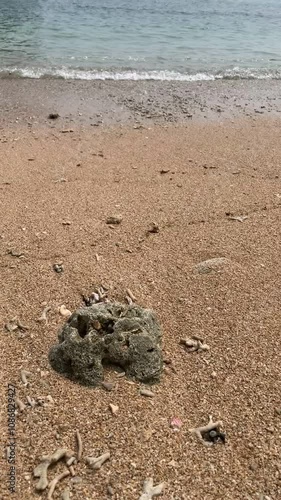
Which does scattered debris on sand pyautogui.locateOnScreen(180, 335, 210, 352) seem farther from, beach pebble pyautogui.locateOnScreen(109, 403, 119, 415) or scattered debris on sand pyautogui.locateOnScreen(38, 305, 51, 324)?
scattered debris on sand pyautogui.locateOnScreen(38, 305, 51, 324)

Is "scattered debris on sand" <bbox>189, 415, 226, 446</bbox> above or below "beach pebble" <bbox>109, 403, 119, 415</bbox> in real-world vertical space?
below

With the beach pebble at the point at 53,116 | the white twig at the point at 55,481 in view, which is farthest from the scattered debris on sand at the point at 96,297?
the beach pebble at the point at 53,116

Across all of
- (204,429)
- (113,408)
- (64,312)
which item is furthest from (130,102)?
(204,429)

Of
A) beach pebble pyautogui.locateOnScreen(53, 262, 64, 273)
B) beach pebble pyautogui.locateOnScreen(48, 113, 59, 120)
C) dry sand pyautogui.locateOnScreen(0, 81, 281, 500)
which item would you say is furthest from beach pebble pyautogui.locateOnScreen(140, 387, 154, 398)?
beach pebble pyautogui.locateOnScreen(48, 113, 59, 120)

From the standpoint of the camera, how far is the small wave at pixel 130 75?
11172mm

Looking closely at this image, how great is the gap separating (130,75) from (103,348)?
9784 mm

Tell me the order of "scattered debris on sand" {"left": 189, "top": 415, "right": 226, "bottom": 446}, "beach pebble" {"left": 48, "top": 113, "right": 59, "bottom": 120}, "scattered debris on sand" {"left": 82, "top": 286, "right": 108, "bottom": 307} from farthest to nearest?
"beach pebble" {"left": 48, "top": 113, "right": 59, "bottom": 120}
"scattered debris on sand" {"left": 82, "top": 286, "right": 108, "bottom": 307}
"scattered debris on sand" {"left": 189, "top": 415, "right": 226, "bottom": 446}

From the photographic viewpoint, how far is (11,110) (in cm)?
895

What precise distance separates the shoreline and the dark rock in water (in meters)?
5.92

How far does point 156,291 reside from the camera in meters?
4.24

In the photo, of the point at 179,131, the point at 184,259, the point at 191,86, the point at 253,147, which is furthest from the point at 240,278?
the point at 191,86

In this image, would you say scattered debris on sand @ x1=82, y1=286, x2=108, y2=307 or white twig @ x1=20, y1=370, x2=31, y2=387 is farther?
scattered debris on sand @ x1=82, y1=286, x2=108, y2=307

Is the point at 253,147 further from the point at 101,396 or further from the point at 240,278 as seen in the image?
the point at 101,396

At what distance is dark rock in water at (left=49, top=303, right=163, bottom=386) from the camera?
126 inches
